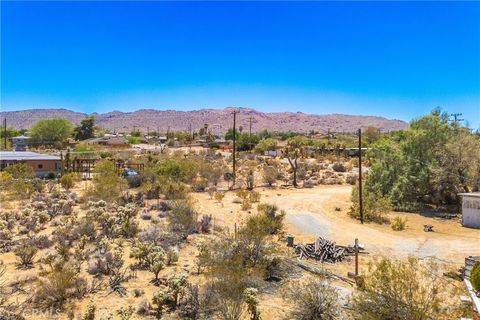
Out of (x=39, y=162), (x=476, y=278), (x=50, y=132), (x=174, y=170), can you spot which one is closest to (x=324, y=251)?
(x=476, y=278)

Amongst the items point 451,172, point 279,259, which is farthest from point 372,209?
point 279,259

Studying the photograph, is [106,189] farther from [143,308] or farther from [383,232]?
[383,232]

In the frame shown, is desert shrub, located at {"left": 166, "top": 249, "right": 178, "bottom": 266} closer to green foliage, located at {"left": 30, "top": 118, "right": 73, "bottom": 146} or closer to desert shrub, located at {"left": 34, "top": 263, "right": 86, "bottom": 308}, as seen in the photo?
desert shrub, located at {"left": 34, "top": 263, "right": 86, "bottom": 308}

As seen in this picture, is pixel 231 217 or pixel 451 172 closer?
pixel 231 217

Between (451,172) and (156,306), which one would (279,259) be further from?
(451,172)

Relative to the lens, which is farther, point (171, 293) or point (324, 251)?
point (324, 251)

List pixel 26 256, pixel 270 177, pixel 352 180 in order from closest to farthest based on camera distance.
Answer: pixel 26 256 < pixel 270 177 < pixel 352 180
